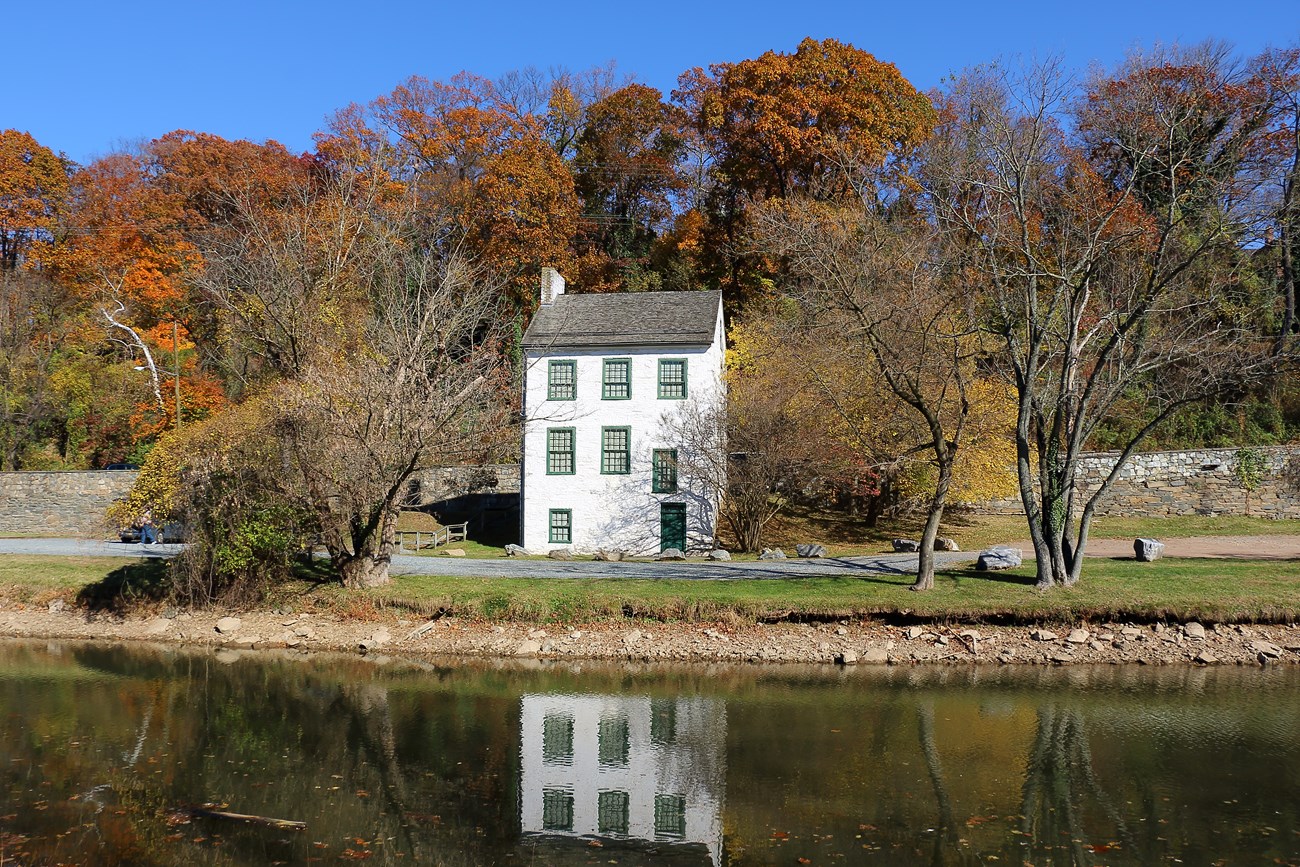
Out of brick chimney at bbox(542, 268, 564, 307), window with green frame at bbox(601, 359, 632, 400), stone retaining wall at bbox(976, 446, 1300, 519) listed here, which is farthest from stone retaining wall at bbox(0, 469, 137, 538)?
stone retaining wall at bbox(976, 446, 1300, 519)

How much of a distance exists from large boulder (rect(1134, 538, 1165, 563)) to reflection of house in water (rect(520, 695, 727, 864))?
1531 centimetres

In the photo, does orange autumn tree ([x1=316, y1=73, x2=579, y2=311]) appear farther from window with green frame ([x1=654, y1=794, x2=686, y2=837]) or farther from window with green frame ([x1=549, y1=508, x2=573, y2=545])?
window with green frame ([x1=654, y1=794, x2=686, y2=837])

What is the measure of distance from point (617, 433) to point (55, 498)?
24.7 meters

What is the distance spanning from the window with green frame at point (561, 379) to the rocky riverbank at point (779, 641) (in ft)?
40.2

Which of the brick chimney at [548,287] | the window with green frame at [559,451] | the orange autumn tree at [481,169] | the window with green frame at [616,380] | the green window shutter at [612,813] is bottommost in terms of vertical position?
the green window shutter at [612,813]

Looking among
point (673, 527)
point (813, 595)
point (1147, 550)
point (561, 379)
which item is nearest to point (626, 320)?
point (561, 379)

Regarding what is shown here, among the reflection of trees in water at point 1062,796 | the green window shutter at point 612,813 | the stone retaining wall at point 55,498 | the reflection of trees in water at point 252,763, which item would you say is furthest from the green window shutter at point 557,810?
the stone retaining wall at point 55,498

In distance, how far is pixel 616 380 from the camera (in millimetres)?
33594

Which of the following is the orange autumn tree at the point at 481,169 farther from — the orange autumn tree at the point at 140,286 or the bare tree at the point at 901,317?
the bare tree at the point at 901,317

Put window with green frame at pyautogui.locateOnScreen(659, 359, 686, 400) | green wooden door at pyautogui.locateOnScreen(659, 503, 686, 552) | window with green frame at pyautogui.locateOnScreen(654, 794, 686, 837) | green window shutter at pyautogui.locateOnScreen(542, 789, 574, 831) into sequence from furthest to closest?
window with green frame at pyautogui.locateOnScreen(659, 359, 686, 400) < green wooden door at pyautogui.locateOnScreen(659, 503, 686, 552) < green window shutter at pyautogui.locateOnScreen(542, 789, 574, 831) < window with green frame at pyautogui.locateOnScreen(654, 794, 686, 837)

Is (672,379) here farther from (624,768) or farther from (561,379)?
(624,768)

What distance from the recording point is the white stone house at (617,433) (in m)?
33.0

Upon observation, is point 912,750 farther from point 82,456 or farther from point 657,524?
point 82,456

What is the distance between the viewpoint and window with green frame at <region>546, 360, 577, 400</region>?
33.8 m
